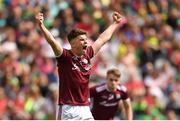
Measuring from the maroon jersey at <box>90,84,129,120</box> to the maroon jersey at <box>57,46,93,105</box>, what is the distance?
9.00 ft

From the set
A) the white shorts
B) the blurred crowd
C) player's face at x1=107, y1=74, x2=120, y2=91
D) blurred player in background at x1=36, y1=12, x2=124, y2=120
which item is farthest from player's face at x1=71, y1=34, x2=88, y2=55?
the blurred crowd

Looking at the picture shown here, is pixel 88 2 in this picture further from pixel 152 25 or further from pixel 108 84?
pixel 108 84

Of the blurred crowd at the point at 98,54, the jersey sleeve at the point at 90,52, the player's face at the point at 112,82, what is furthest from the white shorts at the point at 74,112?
the blurred crowd at the point at 98,54

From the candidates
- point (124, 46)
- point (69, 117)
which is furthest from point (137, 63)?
point (69, 117)

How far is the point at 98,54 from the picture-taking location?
62.1ft

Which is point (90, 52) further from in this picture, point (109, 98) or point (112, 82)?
point (109, 98)

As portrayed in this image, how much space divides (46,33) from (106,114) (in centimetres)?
382

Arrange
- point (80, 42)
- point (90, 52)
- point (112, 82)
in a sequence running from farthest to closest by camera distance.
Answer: point (112, 82)
point (90, 52)
point (80, 42)

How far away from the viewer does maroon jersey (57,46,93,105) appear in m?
10.7

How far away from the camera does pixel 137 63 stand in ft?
Result: 64.8

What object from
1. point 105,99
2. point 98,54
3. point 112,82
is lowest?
point 105,99

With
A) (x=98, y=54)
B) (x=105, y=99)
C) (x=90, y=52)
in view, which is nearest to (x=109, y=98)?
(x=105, y=99)

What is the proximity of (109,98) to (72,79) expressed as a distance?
298cm

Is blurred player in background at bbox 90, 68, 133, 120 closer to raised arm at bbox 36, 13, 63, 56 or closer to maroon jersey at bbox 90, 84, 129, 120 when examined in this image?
maroon jersey at bbox 90, 84, 129, 120
